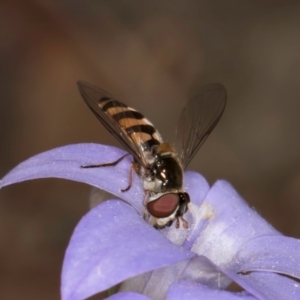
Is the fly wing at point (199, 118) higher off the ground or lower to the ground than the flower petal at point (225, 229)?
higher

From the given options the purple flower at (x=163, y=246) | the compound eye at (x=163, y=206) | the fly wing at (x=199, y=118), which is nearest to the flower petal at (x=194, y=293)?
the purple flower at (x=163, y=246)

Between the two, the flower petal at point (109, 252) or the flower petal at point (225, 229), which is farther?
the flower petal at point (225, 229)

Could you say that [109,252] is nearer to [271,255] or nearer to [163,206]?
[163,206]

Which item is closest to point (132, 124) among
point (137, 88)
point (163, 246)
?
point (163, 246)

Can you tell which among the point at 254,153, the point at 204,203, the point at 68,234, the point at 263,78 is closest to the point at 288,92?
the point at 263,78

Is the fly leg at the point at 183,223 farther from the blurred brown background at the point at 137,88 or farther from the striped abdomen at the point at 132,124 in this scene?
the blurred brown background at the point at 137,88

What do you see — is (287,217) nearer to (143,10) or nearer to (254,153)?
(254,153)

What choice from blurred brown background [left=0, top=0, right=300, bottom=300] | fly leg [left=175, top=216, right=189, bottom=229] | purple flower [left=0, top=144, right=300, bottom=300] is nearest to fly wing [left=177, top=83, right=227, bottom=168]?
purple flower [left=0, top=144, right=300, bottom=300]

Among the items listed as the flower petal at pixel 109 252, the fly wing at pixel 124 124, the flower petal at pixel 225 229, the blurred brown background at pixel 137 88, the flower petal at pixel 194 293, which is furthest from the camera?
the blurred brown background at pixel 137 88
